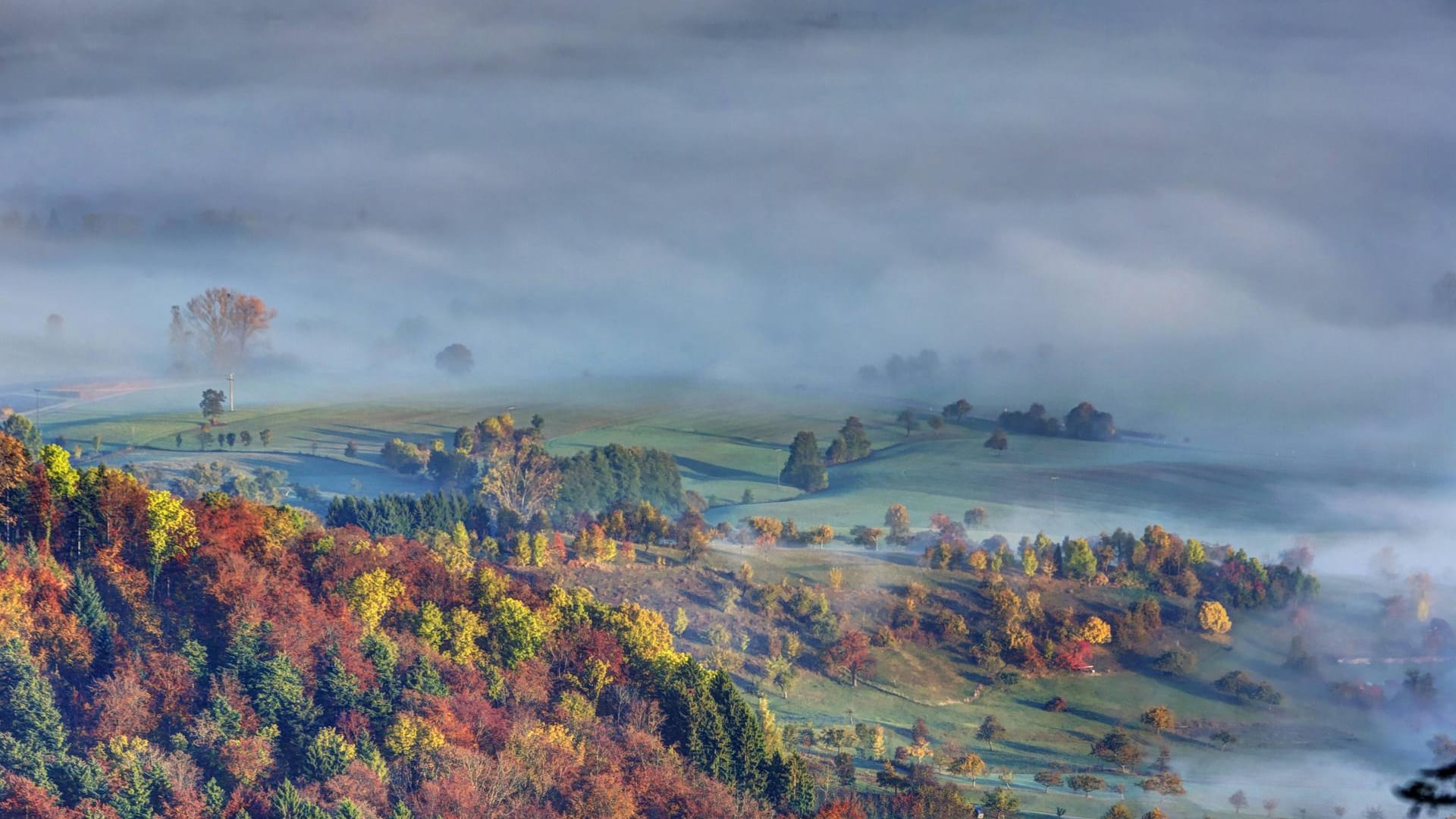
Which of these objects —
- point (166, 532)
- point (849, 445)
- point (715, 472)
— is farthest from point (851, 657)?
point (849, 445)

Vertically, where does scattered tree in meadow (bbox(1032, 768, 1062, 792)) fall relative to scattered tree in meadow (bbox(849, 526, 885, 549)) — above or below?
below

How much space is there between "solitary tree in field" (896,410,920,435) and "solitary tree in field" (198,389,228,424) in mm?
61846

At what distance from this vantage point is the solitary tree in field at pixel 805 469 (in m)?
145

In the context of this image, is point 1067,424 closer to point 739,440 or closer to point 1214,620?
point 739,440

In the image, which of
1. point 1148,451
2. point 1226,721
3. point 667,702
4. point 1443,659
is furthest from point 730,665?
point 1148,451

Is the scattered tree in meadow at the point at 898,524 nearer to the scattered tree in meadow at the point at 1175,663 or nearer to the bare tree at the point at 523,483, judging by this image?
the bare tree at the point at 523,483

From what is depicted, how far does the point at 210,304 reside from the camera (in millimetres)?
193000

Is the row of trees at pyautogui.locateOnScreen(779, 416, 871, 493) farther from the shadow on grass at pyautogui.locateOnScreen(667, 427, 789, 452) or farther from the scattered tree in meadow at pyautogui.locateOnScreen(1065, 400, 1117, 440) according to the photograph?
the scattered tree in meadow at pyautogui.locateOnScreen(1065, 400, 1117, 440)

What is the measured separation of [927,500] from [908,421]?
29147 millimetres

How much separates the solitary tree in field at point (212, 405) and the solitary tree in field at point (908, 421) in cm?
6185

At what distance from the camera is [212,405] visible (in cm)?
16225

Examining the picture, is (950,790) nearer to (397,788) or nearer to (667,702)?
(667,702)

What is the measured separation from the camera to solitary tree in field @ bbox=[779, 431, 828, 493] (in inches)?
5694

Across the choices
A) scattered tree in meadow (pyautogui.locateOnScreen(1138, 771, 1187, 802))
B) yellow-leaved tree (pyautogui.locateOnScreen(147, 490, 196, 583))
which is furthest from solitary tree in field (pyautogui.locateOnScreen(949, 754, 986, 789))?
yellow-leaved tree (pyautogui.locateOnScreen(147, 490, 196, 583))
